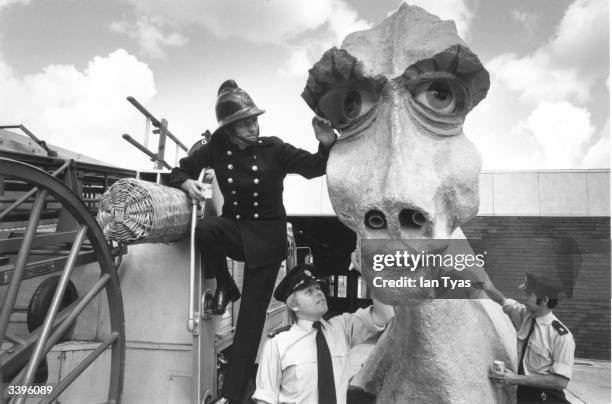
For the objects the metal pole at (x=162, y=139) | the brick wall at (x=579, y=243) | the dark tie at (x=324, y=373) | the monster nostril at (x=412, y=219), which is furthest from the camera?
the brick wall at (x=579, y=243)

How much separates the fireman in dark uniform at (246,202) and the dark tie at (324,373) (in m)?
0.49

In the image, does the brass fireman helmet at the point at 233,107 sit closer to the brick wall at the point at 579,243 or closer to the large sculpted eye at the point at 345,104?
the large sculpted eye at the point at 345,104

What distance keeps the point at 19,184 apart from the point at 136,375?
204 centimetres

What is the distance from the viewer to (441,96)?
130 cm

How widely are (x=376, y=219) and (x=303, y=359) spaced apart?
3.97 feet

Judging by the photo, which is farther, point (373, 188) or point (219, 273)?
point (219, 273)

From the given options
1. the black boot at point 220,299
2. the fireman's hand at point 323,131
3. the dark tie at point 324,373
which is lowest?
the dark tie at point 324,373

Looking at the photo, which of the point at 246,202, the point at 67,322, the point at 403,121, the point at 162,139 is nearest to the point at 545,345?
the point at 246,202

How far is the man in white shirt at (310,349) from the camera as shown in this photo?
1.99m

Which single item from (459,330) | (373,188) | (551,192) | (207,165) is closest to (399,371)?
(459,330)

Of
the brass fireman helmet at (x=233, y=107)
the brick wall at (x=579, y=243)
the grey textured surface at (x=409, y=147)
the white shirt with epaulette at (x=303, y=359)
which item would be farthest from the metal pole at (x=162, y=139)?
the brick wall at (x=579, y=243)

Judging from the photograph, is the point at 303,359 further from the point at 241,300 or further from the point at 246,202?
the point at 246,202

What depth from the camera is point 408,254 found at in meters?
1.09

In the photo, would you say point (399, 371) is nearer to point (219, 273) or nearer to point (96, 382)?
point (219, 273)
